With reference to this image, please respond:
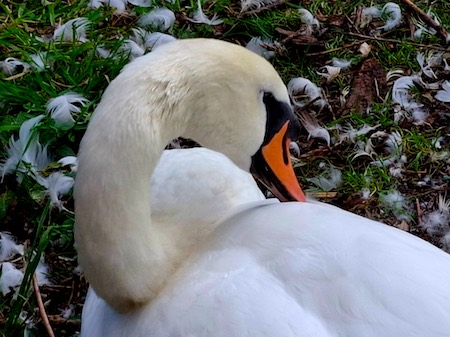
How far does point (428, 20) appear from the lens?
3.05m

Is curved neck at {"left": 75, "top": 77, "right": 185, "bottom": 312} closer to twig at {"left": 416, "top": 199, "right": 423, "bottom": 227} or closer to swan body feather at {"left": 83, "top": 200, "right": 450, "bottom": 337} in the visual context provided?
swan body feather at {"left": 83, "top": 200, "right": 450, "bottom": 337}

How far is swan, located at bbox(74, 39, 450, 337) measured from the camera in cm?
151

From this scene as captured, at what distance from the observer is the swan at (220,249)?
59.3 inches

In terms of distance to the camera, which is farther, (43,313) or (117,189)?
(43,313)

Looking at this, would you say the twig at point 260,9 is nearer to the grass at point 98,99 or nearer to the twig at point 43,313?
the grass at point 98,99

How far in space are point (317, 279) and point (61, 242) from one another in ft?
3.45

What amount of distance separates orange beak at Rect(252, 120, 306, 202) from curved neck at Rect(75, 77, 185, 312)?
0.91 feet

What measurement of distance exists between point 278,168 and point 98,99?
95cm

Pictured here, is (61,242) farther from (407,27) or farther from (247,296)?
(407,27)

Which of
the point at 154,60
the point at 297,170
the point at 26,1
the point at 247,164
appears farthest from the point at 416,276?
the point at 26,1

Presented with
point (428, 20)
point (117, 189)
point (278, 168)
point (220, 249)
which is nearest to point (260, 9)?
point (428, 20)

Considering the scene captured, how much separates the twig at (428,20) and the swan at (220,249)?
1.41m

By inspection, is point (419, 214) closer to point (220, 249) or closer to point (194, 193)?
point (194, 193)

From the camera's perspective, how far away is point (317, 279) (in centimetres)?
155
